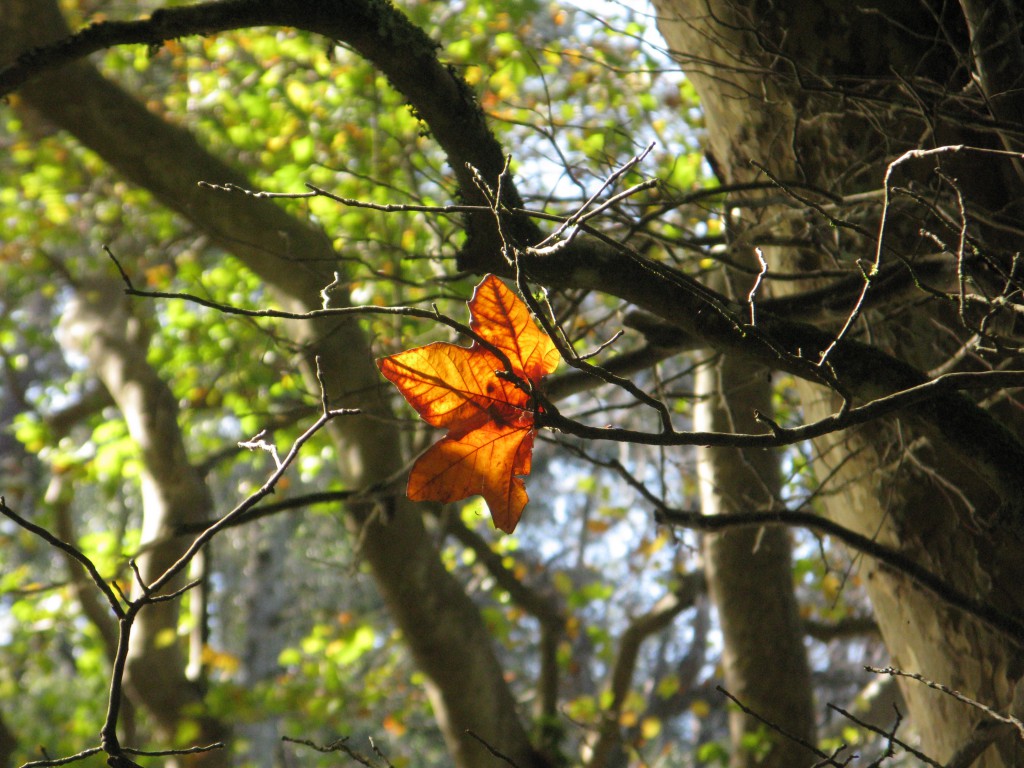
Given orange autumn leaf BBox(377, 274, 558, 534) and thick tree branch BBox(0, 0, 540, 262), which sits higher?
thick tree branch BBox(0, 0, 540, 262)

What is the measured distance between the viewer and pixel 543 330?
0.96m

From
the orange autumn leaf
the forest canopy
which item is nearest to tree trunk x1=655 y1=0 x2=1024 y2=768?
the forest canopy

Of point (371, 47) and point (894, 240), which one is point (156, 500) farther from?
point (894, 240)

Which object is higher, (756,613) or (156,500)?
(156,500)

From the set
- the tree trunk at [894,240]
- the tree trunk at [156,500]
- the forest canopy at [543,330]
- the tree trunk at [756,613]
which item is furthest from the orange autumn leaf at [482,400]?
the tree trunk at [156,500]

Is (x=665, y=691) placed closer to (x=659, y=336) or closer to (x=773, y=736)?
(x=773, y=736)

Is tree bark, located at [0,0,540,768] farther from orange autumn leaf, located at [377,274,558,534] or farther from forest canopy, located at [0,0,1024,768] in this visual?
orange autumn leaf, located at [377,274,558,534]

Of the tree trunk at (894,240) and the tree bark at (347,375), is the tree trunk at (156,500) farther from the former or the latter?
the tree trunk at (894,240)

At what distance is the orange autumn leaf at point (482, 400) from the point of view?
1.03 metres

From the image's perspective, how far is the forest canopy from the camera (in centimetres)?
114

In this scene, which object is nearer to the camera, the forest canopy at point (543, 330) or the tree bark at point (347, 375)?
the forest canopy at point (543, 330)

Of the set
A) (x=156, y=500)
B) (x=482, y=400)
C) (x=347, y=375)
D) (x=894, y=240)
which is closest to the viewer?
(x=482, y=400)

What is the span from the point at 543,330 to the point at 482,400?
16 centimetres

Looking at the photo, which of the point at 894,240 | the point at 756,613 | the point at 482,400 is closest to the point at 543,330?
the point at 482,400
